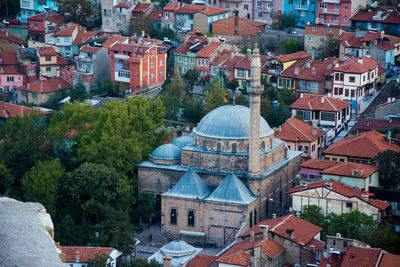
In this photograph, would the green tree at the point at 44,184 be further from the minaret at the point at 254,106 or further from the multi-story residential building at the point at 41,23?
the multi-story residential building at the point at 41,23

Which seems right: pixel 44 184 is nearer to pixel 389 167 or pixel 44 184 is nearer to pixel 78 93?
pixel 389 167

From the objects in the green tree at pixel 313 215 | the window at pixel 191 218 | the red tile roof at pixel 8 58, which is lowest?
A: the window at pixel 191 218

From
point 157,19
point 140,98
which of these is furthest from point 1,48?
point 140,98

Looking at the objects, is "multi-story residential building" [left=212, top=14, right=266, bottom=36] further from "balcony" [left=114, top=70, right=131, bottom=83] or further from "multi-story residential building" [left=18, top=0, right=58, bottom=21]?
"multi-story residential building" [left=18, top=0, right=58, bottom=21]

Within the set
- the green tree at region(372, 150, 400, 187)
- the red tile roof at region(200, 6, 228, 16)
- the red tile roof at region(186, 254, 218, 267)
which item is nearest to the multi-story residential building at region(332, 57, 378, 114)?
the green tree at region(372, 150, 400, 187)

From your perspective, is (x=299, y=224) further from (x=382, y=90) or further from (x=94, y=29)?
(x=94, y=29)

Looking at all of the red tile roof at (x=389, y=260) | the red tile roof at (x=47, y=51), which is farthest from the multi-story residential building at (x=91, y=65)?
the red tile roof at (x=389, y=260)
